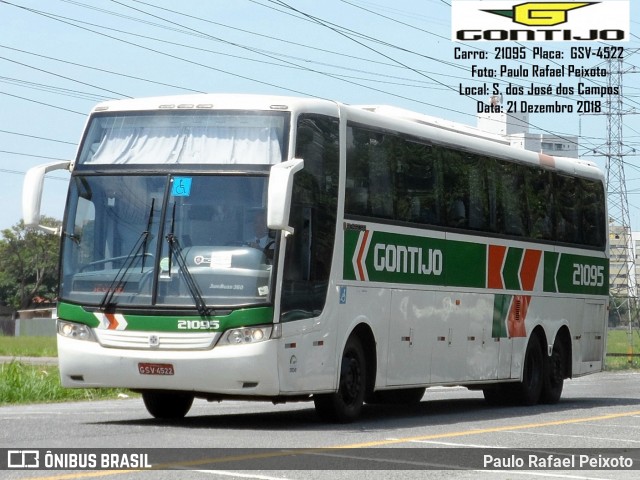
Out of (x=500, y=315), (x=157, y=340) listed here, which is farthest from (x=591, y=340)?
(x=157, y=340)

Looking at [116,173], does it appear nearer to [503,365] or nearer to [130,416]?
[130,416]

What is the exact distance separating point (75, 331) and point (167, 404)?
203cm

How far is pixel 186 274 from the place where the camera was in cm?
1602

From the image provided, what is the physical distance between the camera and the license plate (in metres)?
16.0

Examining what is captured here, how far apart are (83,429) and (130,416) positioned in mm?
Result: 3197

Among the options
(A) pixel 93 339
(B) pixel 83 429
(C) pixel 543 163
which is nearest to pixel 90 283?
(A) pixel 93 339

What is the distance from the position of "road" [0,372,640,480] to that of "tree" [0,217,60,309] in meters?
101

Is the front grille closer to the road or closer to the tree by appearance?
the road

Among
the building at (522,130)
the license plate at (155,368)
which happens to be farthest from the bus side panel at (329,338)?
the building at (522,130)

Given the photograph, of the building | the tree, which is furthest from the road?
the tree

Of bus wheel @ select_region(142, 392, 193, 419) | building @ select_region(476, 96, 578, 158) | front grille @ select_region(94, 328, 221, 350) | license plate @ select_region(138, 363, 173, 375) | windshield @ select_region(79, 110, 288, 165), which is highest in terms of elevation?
building @ select_region(476, 96, 578, 158)

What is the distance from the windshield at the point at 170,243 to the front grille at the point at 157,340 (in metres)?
0.30

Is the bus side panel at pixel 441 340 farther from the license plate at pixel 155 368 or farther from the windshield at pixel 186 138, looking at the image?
the license plate at pixel 155 368

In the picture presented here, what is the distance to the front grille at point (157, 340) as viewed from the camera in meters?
15.9
